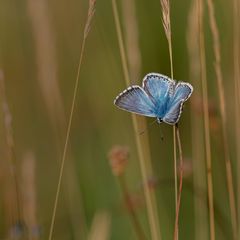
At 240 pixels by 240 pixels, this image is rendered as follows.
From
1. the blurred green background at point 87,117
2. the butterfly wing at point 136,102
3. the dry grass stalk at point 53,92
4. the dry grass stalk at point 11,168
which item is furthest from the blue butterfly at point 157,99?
the dry grass stalk at point 53,92

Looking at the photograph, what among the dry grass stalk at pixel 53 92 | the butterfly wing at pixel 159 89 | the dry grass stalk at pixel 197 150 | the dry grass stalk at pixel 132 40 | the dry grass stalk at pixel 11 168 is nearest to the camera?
the butterfly wing at pixel 159 89

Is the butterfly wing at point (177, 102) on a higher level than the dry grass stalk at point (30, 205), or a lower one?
higher

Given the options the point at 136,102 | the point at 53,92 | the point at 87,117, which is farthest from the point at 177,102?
the point at 87,117

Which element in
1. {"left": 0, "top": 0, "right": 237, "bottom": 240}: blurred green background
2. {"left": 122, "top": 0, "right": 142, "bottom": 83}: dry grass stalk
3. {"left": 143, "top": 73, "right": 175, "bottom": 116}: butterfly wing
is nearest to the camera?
{"left": 143, "top": 73, "right": 175, "bottom": 116}: butterfly wing

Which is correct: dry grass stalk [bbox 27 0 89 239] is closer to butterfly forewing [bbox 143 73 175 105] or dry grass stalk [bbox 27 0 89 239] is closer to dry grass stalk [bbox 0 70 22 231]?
dry grass stalk [bbox 0 70 22 231]

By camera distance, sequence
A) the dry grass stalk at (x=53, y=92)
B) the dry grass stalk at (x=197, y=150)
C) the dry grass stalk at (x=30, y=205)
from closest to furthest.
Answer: the dry grass stalk at (x=30, y=205) → the dry grass stalk at (x=197, y=150) → the dry grass stalk at (x=53, y=92)

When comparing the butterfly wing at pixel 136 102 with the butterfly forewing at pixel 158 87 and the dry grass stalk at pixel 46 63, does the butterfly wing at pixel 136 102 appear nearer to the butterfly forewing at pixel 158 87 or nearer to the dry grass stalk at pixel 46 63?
the butterfly forewing at pixel 158 87

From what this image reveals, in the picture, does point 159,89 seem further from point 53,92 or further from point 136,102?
point 53,92

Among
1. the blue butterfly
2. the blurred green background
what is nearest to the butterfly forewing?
the blue butterfly
